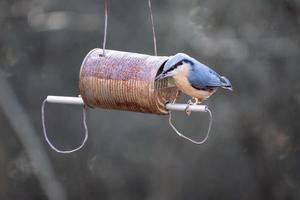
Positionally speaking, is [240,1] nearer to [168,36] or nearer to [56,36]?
[168,36]

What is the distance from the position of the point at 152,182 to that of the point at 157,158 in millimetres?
221

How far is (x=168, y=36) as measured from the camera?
5.56m

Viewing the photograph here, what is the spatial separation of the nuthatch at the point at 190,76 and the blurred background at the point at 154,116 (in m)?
2.67

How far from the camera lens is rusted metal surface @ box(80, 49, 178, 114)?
2.69m

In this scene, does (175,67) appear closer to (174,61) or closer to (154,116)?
(174,61)

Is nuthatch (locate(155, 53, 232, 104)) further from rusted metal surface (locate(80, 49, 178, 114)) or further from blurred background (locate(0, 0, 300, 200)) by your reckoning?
blurred background (locate(0, 0, 300, 200))

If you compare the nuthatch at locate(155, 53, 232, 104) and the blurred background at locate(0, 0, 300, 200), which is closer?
the nuthatch at locate(155, 53, 232, 104)

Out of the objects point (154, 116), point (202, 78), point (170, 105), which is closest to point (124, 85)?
point (170, 105)

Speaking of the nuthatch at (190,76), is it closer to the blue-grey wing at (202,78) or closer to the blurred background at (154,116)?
the blue-grey wing at (202,78)

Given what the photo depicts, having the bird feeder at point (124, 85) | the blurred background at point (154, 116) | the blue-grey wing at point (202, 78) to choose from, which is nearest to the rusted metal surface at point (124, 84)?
the bird feeder at point (124, 85)

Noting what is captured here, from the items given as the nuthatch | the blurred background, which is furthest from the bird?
the blurred background

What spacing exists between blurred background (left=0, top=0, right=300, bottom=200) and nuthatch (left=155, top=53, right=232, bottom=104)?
267cm

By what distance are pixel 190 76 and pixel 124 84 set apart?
0.85ft

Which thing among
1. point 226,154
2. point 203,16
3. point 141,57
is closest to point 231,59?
point 203,16
